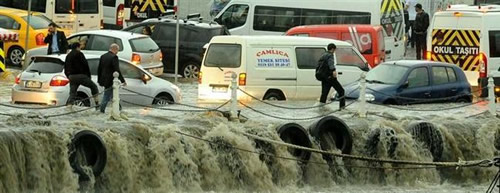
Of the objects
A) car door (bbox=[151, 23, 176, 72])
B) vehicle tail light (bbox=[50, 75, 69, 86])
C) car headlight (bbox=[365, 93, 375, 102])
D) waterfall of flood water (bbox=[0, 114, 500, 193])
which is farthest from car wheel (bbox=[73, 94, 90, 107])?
car door (bbox=[151, 23, 176, 72])

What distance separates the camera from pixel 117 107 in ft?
68.5

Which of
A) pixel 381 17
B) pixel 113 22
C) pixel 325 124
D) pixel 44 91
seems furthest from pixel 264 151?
pixel 113 22

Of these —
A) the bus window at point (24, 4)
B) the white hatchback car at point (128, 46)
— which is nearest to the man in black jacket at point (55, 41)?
the white hatchback car at point (128, 46)

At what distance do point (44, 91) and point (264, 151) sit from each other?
574 cm

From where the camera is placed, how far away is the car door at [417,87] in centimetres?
2744

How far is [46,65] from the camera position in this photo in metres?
25.7

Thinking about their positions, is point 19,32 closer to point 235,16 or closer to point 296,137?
point 235,16

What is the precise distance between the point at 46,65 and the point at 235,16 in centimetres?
1490

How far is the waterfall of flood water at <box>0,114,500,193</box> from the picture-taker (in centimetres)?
1831

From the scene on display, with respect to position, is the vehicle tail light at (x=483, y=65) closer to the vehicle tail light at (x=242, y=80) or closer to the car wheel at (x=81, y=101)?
the vehicle tail light at (x=242, y=80)

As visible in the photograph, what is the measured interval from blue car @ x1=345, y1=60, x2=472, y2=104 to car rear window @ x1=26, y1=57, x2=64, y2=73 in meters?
6.12

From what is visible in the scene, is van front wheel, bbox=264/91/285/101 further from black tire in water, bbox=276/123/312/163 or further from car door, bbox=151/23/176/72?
car door, bbox=151/23/176/72

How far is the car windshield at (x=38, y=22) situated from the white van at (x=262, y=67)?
964 centimetres

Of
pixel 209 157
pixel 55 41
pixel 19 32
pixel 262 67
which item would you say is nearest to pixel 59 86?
pixel 262 67
